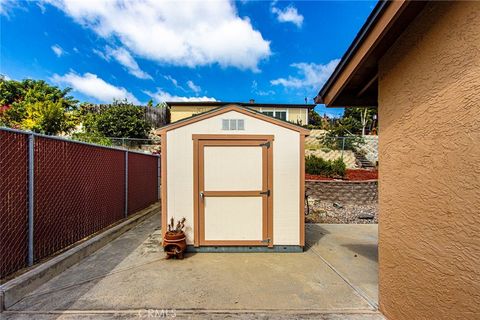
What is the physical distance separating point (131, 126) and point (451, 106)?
1446 centimetres

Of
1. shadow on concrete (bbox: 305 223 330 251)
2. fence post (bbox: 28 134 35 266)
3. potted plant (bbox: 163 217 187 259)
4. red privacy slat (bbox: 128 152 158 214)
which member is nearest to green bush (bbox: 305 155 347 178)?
shadow on concrete (bbox: 305 223 330 251)

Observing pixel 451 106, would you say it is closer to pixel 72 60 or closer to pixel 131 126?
pixel 131 126

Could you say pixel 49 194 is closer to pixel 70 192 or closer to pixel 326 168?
pixel 70 192

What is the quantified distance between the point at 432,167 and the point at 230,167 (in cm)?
289

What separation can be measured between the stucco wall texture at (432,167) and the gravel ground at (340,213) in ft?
14.9

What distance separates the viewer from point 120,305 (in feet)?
8.10

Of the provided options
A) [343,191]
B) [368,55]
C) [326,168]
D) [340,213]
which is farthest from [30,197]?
[326,168]

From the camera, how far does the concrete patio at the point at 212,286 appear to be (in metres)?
2.38

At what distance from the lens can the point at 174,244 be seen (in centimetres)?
371

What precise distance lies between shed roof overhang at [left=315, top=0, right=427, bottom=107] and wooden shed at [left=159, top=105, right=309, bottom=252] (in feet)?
3.72

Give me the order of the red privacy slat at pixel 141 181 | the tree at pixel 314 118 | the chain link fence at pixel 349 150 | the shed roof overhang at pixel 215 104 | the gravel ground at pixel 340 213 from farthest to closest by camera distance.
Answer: the tree at pixel 314 118, the shed roof overhang at pixel 215 104, the chain link fence at pixel 349 150, the gravel ground at pixel 340 213, the red privacy slat at pixel 141 181

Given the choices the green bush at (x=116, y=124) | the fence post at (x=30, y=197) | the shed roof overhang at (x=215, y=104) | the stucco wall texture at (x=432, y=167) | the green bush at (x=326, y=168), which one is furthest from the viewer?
the shed roof overhang at (x=215, y=104)

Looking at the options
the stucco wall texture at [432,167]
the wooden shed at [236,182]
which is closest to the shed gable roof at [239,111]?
the wooden shed at [236,182]

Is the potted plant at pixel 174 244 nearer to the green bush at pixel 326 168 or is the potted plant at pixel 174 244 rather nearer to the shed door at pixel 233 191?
the shed door at pixel 233 191
